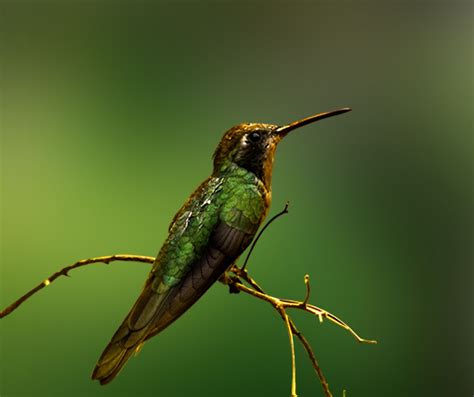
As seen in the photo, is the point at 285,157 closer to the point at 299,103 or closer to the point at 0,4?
the point at 299,103

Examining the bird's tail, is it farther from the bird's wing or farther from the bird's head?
the bird's head

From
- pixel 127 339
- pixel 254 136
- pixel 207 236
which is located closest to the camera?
pixel 127 339

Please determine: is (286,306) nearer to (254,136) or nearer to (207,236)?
(207,236)

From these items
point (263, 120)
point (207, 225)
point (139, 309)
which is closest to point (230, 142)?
point (207, 225)

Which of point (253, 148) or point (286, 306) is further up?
point (253, 148)

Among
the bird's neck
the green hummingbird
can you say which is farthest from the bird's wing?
the bird's neck

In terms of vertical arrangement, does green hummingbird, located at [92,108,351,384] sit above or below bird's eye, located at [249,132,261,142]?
below

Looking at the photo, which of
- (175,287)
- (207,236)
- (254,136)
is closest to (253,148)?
(254,136)
